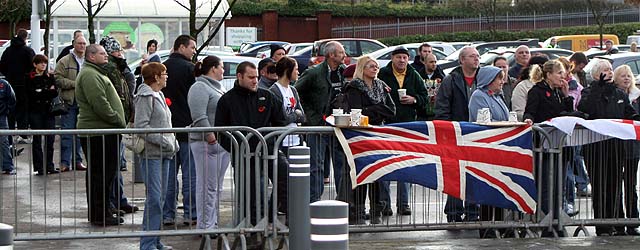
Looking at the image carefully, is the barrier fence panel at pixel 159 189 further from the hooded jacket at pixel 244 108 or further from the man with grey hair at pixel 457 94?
the man with grey hair at pixel 457 94

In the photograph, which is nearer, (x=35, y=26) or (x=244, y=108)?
(x=244, y=108)

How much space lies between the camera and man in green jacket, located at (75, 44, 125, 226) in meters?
12.0

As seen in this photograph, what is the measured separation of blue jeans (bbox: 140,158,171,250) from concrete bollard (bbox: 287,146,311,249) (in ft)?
4.12

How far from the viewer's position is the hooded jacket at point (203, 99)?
12.0m

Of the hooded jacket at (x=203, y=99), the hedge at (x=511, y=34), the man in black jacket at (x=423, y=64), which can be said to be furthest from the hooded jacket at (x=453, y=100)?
the hedge at (x=511, y=34)

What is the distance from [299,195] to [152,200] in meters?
1.44

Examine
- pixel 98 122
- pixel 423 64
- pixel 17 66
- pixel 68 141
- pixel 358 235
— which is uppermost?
pixel 17 66

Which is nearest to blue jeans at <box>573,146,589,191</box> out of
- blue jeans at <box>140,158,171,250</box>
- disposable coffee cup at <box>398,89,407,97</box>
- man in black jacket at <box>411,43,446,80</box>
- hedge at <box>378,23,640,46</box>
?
disposable coffee cup at <box>398,89,407,97</box>

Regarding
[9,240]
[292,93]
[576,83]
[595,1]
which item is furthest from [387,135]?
[595,1]

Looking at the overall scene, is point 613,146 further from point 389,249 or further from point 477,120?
point 389,249

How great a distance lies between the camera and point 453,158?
38.0ft

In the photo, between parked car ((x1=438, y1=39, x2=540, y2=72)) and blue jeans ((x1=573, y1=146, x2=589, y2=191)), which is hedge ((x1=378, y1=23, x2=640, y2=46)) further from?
blue jeans ((x1=573, y1=146, x2=589, y2=191))

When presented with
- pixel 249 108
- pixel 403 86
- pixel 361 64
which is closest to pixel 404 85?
pixel 403 86

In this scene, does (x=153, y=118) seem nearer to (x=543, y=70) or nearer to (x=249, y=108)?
(x=249, y=108)
